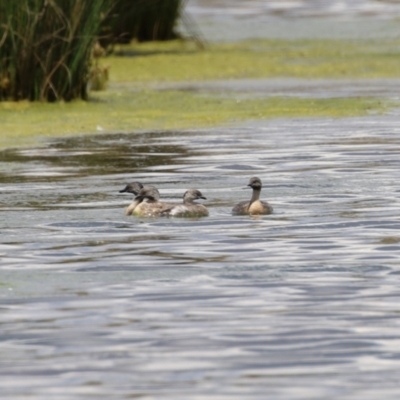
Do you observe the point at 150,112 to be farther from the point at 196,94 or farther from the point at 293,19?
the point at 293,19

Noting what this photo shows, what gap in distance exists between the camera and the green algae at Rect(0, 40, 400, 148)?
18.4 m

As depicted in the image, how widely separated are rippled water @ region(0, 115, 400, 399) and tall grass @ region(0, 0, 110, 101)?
4900 millimetres

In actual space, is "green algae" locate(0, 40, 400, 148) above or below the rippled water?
below

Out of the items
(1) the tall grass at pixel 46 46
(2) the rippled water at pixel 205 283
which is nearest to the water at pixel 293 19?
(1) the tall grass at pixel 46 46

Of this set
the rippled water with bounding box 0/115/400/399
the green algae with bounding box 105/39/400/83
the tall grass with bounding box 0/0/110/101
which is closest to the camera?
the rippled water with bounding box 0/115/400/399

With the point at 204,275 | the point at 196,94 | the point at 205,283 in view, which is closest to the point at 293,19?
the point at 196,94

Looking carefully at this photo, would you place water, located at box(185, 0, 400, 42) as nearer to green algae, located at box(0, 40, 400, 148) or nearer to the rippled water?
green algae, located at box(0, 40, 400, 148)

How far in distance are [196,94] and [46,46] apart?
2.96m

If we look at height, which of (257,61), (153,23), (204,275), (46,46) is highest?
(46,46)

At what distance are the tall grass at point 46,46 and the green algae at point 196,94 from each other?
0.27 metres

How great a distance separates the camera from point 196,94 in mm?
21953

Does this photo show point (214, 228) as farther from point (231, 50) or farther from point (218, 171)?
point (231, 50)

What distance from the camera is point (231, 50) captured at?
1174 inches

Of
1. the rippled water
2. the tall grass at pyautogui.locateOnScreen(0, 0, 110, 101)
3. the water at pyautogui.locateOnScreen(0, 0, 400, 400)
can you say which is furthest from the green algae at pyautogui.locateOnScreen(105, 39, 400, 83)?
the rippled water
